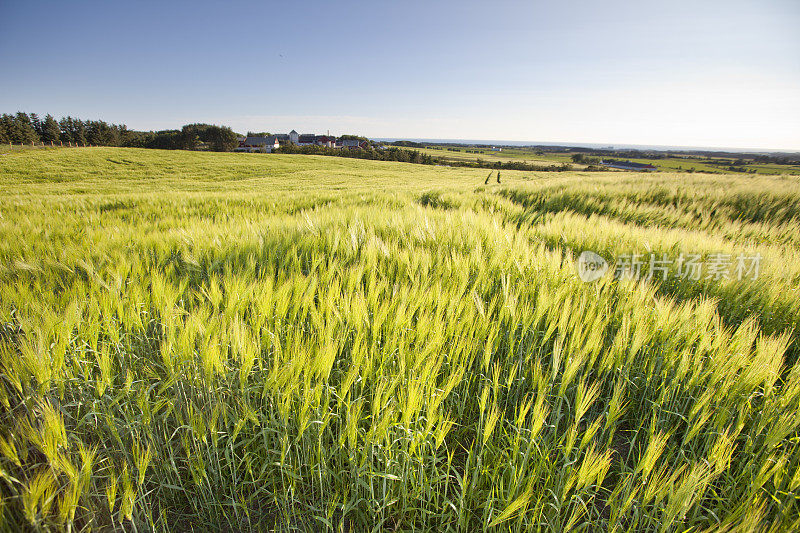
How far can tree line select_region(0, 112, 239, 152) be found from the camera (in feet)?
183

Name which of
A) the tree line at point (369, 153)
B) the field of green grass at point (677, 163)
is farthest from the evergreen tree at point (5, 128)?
the field of green grass at point (677, 163)

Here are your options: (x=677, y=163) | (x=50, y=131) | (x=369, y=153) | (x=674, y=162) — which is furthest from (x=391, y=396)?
(x=50, y=131)

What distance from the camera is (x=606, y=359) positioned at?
1318 millimetres

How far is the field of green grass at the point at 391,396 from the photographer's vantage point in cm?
93

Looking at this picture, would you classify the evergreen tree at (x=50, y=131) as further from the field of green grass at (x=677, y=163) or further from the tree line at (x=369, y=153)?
the field of green grass at (x=677, y=163)

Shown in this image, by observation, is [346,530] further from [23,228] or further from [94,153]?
[94,153]

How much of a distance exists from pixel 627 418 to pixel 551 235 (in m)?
2.23

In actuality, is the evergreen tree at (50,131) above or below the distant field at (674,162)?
above

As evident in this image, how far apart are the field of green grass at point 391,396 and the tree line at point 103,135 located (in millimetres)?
65761

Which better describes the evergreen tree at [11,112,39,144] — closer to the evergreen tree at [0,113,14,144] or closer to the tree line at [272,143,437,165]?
the evergreen tree at [0,113,14,144]

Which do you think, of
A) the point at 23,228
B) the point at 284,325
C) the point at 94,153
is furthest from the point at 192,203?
the point at 94,153

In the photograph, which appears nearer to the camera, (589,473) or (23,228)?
(589,473)

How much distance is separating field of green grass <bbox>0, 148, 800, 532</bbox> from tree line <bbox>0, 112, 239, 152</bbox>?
65761 mm

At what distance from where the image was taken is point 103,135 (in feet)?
218
